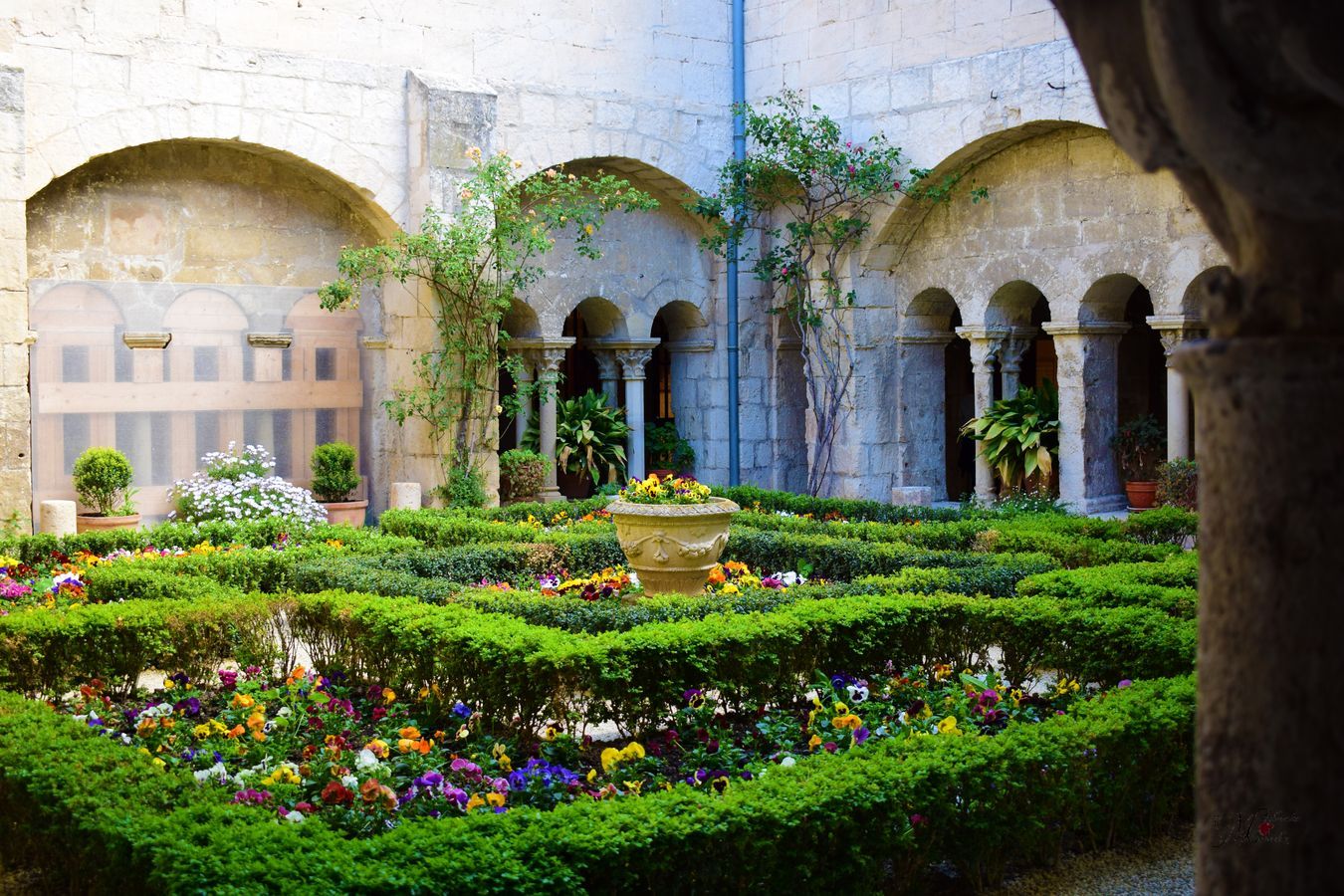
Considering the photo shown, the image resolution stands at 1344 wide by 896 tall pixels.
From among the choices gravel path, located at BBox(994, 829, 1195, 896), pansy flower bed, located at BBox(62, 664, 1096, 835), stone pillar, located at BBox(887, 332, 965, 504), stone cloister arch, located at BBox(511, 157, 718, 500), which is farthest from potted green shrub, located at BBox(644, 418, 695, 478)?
gravel path, located at BBox(994, 829, 1195, 896)

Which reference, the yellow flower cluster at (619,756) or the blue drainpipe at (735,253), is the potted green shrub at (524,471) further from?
the yellow flower cluster at (619,756)

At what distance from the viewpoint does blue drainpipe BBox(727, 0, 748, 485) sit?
12.5m

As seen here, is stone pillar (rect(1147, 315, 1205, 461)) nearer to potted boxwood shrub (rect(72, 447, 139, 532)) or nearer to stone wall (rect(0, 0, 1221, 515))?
stone wall (rect(0, 0, 1221, 515))

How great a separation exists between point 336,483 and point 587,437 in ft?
8.21

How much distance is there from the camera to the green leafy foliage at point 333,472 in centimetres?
1077

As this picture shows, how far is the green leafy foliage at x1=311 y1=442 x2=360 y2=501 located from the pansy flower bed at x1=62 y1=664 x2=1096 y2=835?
5266mm

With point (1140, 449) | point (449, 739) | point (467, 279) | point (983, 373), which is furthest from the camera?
point (983, 373)

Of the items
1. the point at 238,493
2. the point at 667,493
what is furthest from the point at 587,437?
the point at 667,493

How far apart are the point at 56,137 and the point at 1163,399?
10.5 metres

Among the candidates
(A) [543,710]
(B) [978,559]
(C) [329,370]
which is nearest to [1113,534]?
(B) [978,559]

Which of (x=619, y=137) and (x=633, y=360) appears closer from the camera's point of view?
(x=619, y=137)

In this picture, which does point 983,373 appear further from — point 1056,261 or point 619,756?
point 619,756

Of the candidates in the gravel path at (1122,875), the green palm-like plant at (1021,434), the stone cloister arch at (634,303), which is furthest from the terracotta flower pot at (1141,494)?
the gravel path at (1122,875)

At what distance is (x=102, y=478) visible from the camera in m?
9.61
